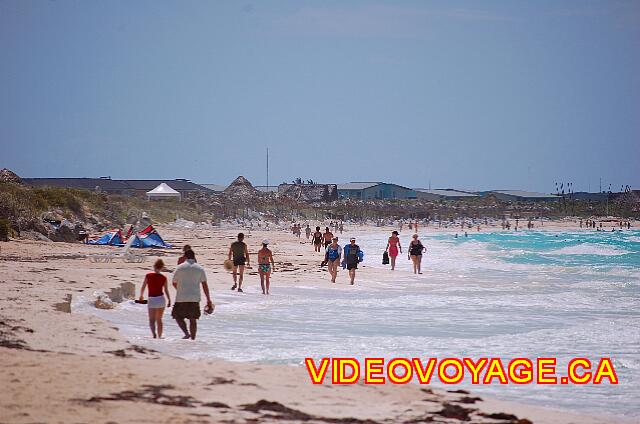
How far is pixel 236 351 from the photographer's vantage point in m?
9.27

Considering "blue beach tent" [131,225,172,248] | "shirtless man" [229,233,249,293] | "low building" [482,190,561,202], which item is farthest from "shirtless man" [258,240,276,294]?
"low building" [482,190,561,202]

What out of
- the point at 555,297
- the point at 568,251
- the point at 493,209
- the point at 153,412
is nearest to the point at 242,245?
the point at 555,297

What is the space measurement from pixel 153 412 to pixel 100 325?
Answer: 173 inches

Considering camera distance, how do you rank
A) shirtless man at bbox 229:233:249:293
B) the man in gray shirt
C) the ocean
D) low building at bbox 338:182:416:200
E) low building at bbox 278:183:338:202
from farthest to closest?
low building at bbox 338:182:416:200, low building at bbox 278:183:338:202, shirtless man at bbox 229:233:249:293, the man in gray shirt, the ocean

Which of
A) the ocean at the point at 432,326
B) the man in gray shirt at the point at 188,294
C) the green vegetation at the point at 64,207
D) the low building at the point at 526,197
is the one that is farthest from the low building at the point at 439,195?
the man in gray shirt at the point at 188,294

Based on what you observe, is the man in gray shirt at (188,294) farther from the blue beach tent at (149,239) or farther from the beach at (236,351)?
the blue beach tent at (149,239)

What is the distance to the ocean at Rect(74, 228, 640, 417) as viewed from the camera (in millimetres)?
8828

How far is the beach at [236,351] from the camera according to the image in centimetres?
587

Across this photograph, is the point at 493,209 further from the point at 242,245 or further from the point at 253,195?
the point at 242,245

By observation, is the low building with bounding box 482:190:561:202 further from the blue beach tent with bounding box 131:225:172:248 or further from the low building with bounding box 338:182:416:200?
the blue beach tent with bounding box 131:225:172:248

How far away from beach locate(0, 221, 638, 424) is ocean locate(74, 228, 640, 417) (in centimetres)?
4

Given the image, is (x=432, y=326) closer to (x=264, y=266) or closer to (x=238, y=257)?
(x=264, y=266)

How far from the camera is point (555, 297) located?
56.0 feet

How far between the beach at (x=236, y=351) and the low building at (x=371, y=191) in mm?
102142
